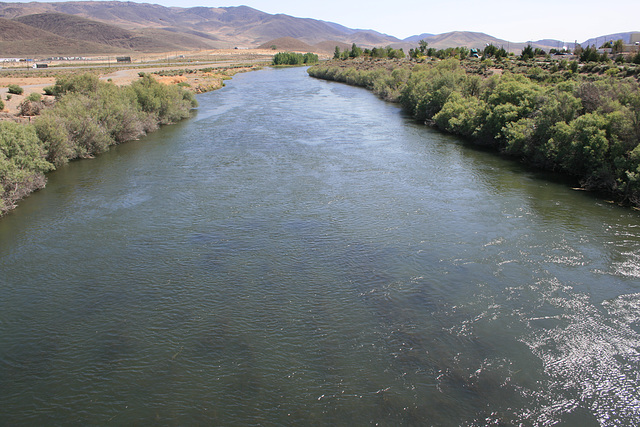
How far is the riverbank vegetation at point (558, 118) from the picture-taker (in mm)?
24516

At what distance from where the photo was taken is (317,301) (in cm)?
1506

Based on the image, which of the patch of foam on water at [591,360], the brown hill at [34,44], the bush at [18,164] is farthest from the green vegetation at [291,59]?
the patch of foam on water at [591,360]

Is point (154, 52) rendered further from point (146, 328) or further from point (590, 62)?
point (146, 328)

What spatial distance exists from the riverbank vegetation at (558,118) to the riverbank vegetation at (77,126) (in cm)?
2680

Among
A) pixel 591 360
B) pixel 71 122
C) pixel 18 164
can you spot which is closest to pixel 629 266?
pixel 591 360

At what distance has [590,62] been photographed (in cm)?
4991

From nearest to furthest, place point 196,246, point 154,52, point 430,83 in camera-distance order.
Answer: point 196,246 → point 430,83 → point 154,52

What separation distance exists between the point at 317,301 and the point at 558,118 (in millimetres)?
22819

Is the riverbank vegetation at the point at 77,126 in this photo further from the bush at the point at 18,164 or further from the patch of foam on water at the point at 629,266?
the patch of foam on water at the point at 629,266

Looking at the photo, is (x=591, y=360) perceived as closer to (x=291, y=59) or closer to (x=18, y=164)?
(x=18, y=164)

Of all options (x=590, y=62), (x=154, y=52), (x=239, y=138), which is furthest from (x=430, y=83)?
(x=154, y=52)

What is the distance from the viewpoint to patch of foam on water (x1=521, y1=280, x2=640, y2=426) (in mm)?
11031

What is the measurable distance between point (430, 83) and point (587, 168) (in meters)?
25.6

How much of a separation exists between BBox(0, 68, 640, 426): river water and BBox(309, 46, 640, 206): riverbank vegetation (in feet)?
6.77
